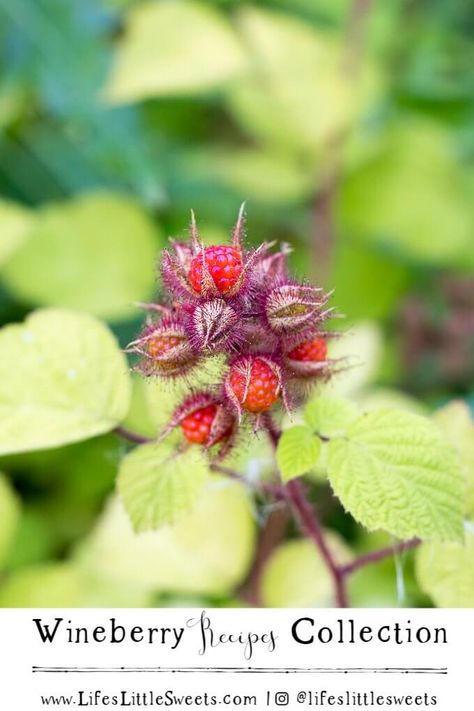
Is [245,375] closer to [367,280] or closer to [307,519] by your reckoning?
[307,519]

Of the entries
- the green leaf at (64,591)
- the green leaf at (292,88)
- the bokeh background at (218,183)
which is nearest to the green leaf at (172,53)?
the bokeh background at (218,183)

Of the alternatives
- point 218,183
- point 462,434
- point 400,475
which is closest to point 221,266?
point 400,475

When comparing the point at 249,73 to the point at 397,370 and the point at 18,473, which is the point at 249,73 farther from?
the point at 18,473

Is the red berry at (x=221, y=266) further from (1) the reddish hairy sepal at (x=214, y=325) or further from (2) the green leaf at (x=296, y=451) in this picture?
(2) the green leaf at (x=296, y=451)

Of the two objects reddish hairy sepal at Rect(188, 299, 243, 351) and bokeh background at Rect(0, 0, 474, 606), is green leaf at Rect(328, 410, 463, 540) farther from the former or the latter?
bokeh background at Rect(0, 0, 474, 606)

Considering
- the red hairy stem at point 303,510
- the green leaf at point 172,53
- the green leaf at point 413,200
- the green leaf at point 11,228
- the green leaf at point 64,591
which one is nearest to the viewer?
the red hairy stem at point 303,510
